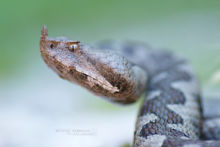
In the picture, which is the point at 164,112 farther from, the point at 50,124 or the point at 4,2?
the point at 4,2

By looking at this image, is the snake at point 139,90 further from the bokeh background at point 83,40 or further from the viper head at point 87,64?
the bokeh background at point 83,40

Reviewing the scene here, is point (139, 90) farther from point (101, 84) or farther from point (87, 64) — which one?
point (87, 64)

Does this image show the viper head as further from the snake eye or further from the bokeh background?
the bokeh background

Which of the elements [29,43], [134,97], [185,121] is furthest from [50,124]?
[29,43]

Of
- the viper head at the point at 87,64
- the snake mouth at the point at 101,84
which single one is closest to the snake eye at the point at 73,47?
the viper head at the point at 87,64

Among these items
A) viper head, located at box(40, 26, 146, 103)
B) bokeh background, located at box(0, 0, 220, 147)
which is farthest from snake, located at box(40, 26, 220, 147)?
bokeh background, located at box(0, 0, 220, 147)

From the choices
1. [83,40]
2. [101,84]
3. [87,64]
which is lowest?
[101,84]

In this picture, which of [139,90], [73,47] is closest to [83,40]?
[139,90]
